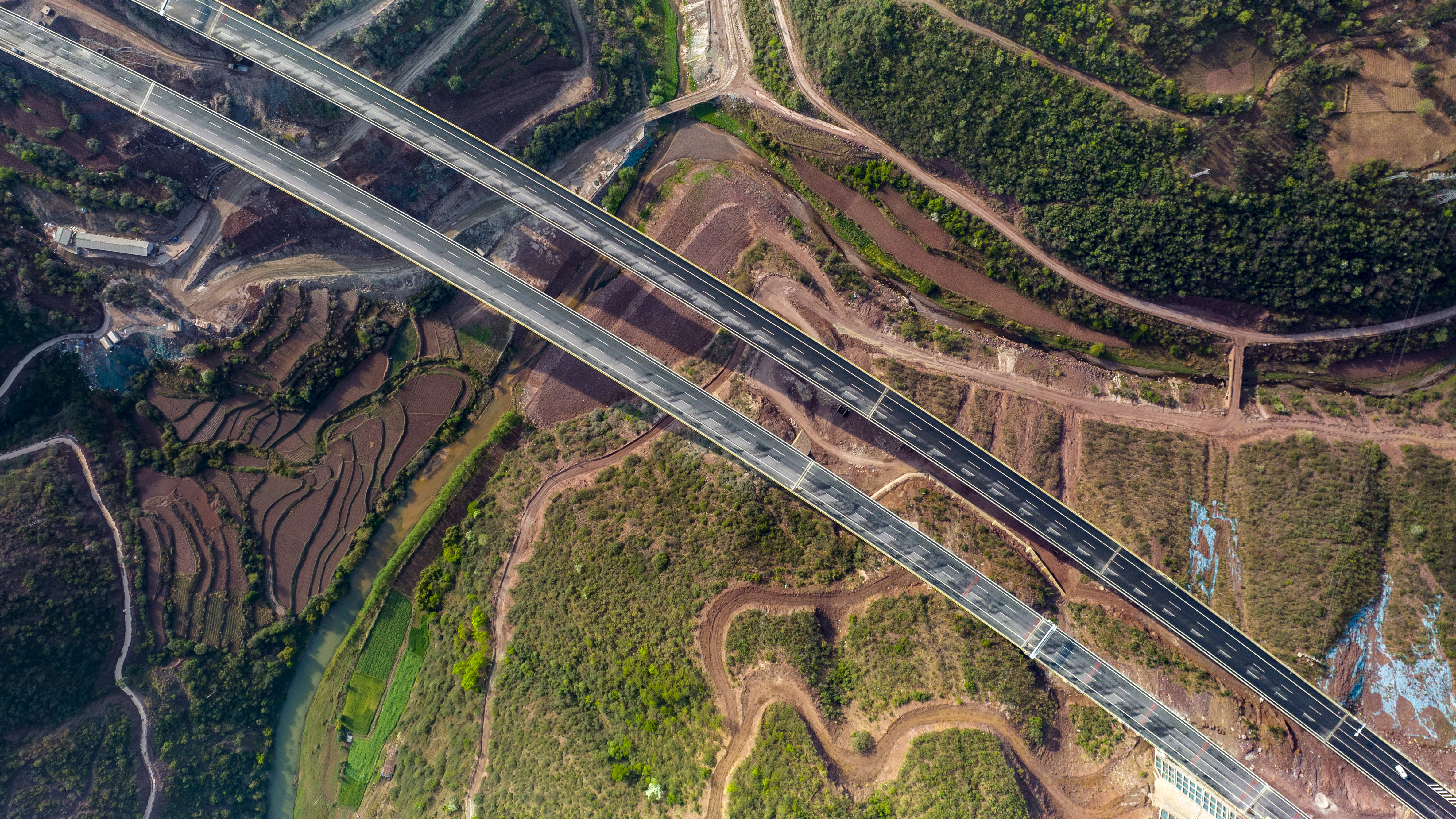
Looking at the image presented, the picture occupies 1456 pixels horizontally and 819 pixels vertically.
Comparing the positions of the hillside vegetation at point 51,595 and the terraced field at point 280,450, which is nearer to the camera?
the hillside vegetation at point 51,595

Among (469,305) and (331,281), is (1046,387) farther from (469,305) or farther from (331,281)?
(331,281)

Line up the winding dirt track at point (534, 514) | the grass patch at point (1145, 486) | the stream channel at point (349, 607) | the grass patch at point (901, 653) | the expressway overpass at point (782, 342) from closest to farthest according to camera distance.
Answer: the grass patch at point (901, 653)
the expressway overpass at point (782, 342)
the grass patch at point (1145, 486)
the winding dirt track at point (534, 514)
the stream channel at point (349, 607)

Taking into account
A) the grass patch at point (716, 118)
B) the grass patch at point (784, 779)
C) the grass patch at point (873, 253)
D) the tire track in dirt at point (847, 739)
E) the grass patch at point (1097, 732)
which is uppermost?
the grass patch at point (716, 118)

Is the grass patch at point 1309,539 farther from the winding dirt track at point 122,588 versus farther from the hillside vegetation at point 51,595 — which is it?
the hillside vegetation at point 51,595

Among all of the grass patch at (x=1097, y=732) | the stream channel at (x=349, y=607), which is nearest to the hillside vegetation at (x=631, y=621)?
Result: the stream channel at (x=349, y=607)

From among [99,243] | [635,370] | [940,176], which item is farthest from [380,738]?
[940,176]

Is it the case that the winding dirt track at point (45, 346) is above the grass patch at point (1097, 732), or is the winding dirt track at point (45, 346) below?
below

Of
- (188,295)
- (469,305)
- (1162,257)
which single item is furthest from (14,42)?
(1162,257)

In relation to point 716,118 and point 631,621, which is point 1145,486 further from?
point 716,118
